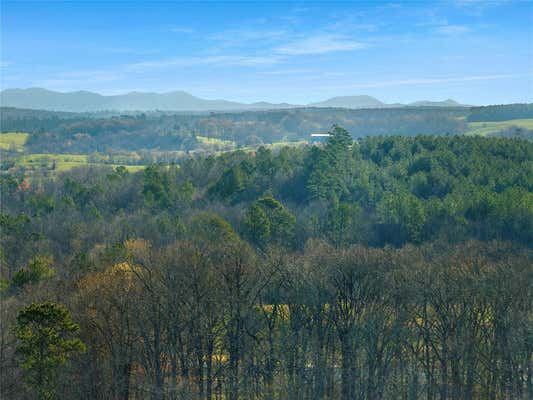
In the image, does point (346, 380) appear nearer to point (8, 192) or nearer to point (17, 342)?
point (17, 342)

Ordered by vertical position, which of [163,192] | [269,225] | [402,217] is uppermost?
[163,192]

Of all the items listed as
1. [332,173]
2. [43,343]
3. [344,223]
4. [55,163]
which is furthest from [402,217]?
[55,163]

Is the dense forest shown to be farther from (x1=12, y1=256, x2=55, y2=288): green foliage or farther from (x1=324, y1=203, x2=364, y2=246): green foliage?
(x1=324, y1=203, x2=364, y2=246): green foliage

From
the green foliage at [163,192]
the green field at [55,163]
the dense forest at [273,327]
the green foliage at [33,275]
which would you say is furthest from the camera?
the green field at [55,163]

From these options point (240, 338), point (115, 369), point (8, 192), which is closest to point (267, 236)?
point (240, 338)

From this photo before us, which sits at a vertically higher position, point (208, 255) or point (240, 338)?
point (208, 255)

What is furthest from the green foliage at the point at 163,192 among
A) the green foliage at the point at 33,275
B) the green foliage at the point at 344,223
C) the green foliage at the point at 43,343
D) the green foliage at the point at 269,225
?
the green foliage at the point at 43,343

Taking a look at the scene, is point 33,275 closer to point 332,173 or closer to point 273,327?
point 273,327

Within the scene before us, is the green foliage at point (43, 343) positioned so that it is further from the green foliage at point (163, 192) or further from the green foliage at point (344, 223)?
the green foliage at point (163, 192)
